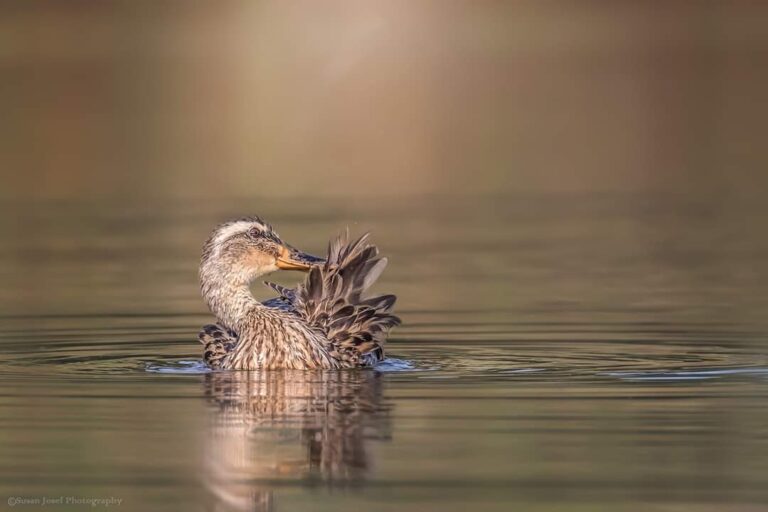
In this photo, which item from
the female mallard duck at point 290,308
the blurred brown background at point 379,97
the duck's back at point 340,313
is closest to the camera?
the female mallard duck at point 290,308

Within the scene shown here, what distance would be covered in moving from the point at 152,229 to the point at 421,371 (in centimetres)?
1133

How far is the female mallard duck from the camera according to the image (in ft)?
50.2

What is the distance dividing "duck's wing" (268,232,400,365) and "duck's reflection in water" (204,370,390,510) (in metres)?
0.32

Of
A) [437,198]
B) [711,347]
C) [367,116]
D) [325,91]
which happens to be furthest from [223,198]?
[325,91]

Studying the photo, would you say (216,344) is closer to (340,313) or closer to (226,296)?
(226,296)

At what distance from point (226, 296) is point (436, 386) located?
2234 mm

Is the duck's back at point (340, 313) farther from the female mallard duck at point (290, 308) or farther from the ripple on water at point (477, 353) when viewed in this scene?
the ripple on water at point (477, 353)

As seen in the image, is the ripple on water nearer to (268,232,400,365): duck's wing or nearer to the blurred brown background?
(268,232,400,365): duck's wing

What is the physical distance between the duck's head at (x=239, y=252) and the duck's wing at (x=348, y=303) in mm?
267

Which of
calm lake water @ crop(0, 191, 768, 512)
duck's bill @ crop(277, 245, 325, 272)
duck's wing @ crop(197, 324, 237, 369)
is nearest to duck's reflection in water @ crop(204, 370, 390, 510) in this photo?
calm lake water @ crop(0, 191, 768, 512)

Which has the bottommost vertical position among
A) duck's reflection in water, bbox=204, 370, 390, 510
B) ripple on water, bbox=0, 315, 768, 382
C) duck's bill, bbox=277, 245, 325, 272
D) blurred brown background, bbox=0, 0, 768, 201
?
duck's reflection in water, bbox=204, 370, 390, 510

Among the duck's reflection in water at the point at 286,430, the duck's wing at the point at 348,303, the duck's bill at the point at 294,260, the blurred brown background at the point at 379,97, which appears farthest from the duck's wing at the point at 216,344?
the blurred brown background at the point at 379,97

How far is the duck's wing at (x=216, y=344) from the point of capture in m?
15.5

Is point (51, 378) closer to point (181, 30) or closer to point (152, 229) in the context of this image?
point (152, 229)
